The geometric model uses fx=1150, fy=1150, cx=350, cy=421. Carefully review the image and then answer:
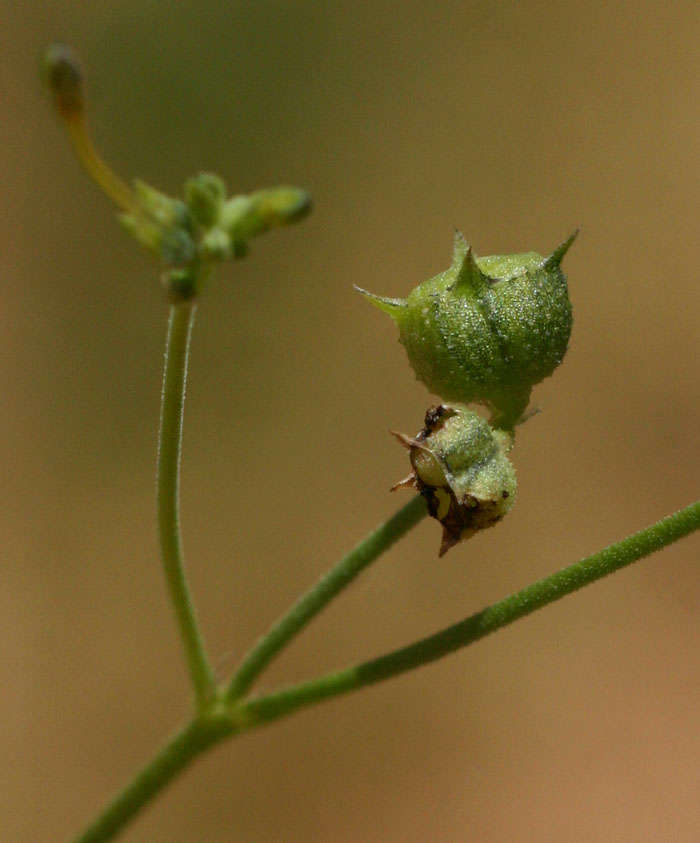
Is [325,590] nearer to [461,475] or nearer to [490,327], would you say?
[461,475]

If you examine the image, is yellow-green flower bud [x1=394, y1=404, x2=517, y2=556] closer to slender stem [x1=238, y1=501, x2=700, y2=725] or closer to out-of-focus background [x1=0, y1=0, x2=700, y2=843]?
slender stem [x1=238, y1=501, x2=700, y2=725]

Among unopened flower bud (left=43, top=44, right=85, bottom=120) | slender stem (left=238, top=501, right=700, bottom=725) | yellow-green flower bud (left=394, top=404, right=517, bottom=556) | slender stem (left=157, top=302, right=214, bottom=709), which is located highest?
unopened flower bud (left=43, top=44, right=85, bottom=120)

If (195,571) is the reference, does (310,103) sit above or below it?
above

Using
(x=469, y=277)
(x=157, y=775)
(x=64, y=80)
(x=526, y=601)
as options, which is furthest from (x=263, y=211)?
(x=157, y=775)

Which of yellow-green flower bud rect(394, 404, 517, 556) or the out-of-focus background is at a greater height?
the out-of-focus background

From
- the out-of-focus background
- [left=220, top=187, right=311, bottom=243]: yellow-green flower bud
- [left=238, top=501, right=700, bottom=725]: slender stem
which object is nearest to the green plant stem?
[left=238, top=501, right=700, bottom=725]: slender stem

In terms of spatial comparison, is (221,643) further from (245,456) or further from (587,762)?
(587,762)

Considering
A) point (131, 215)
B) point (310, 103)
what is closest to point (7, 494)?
point (310, 103)
